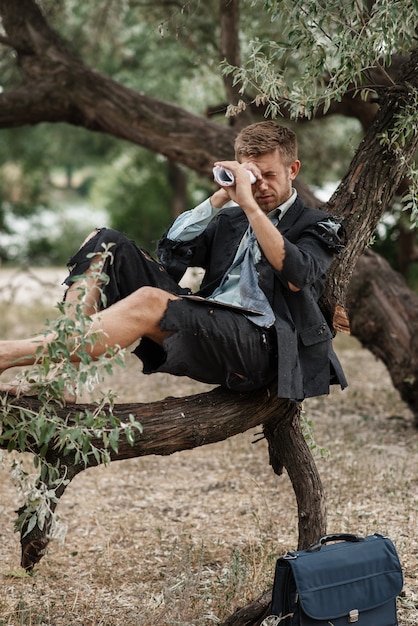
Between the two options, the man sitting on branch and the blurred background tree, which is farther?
the blurred background tree

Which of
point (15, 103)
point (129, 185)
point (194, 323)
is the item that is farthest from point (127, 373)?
point (129, 185)

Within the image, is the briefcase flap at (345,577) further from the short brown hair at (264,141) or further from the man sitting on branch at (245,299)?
the short brown hair at (264,141)

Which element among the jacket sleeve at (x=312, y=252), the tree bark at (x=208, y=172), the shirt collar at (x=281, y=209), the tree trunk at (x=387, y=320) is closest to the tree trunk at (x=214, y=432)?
the tree bark at (x=208, y=172)

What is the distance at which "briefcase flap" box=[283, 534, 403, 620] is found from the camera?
3.16 metres

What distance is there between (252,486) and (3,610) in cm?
221

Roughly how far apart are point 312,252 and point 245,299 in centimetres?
34

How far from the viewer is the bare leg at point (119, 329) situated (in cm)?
307

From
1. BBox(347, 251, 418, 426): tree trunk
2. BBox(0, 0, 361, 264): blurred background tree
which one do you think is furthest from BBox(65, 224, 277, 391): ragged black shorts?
BBox(0, 0, 361, 264): blurred background tree

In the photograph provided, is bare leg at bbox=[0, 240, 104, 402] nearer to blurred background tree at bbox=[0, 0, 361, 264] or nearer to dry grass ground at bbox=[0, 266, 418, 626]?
dry grass ground at bbox=[0, 266, 418, 626]

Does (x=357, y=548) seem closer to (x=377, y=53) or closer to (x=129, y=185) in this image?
(x=377, y=53)

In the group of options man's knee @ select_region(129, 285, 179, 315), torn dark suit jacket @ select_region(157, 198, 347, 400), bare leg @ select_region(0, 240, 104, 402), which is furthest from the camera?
torn dark suit jacket @ select_region(157, 198, 347, 400)

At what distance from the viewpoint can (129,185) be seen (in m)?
19.6

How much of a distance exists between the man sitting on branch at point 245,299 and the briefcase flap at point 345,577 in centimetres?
61

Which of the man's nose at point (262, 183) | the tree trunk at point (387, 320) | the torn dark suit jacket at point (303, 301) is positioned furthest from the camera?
the tree trunk at point (387, 320)
